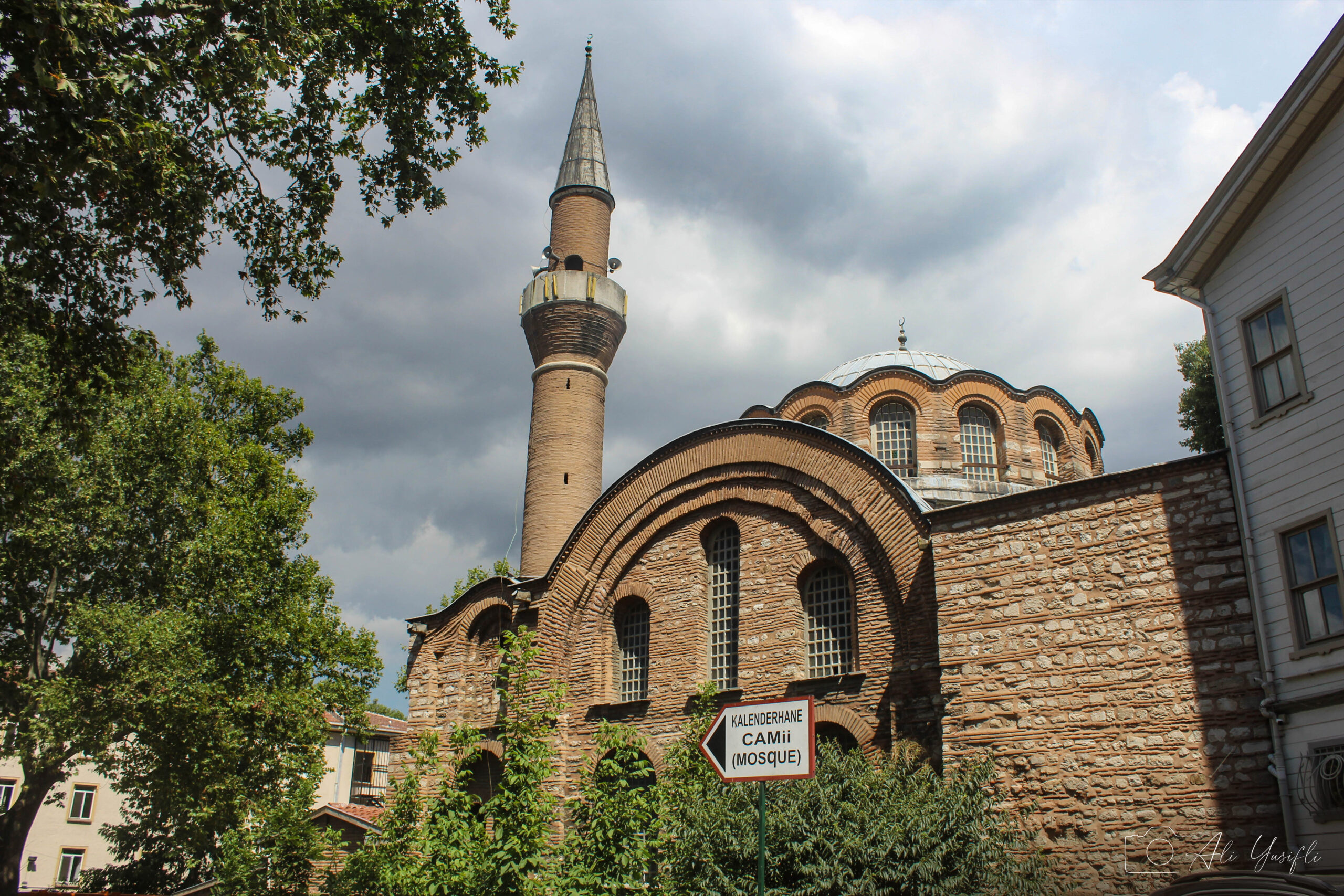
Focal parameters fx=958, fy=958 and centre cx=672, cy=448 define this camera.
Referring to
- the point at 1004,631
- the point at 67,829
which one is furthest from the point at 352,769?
the point at 1004,631

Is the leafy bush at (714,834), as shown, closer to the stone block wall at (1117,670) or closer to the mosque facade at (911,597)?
the stone block wall at (1117,670)

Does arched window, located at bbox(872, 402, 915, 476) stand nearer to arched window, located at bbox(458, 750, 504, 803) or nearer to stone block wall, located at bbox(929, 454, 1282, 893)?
stone block wall, located at bbox(929, 454, 1282, 893)

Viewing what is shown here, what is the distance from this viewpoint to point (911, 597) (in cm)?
1224

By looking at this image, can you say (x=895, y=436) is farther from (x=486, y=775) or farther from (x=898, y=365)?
(x=486, y=775)

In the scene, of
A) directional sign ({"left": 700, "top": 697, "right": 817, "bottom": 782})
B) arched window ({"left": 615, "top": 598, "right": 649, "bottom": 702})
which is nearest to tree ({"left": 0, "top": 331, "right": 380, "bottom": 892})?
arched window ({"left": 615, "top": 598, "right": 649, "bottom": 702})

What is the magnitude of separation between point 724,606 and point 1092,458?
454 inches

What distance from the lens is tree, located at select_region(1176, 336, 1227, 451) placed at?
19875 mm

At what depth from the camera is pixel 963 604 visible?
10.8 metres

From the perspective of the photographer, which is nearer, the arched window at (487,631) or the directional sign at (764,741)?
the directional sign at (764,741)

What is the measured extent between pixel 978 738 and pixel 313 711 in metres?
13.0

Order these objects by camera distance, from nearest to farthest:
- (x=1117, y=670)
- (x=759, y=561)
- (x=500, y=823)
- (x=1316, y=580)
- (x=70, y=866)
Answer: (x=1316, y=580) < (x=500, y=823) < (x=1117, y=670) < (x=759, y=561) < (x=70, y=866)

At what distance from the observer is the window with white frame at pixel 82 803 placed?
28219mm

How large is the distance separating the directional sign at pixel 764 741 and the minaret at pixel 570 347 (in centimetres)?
1620

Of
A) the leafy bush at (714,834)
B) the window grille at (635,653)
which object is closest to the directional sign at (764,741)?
the leafy bush at (714,834)
